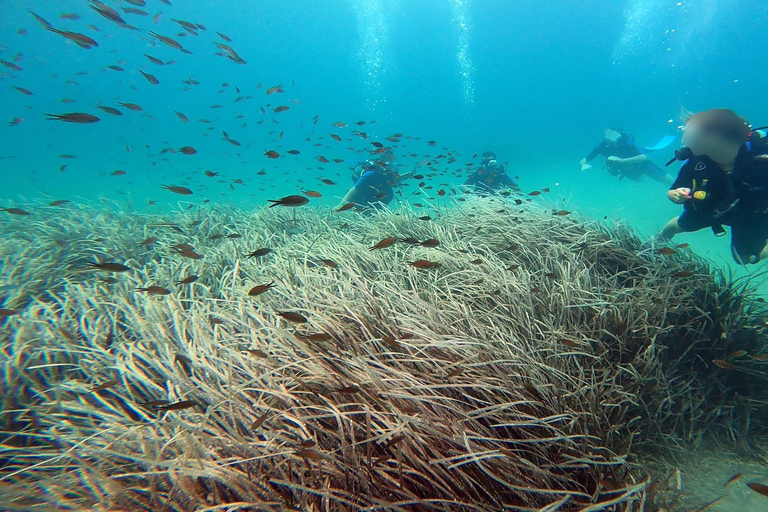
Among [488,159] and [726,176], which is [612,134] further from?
[726,176]

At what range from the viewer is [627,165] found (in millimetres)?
14555

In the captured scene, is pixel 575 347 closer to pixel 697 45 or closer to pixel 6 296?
pixel 6 296

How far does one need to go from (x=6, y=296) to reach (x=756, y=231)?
9.06m

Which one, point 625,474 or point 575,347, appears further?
point 575,347

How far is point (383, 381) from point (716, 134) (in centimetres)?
488

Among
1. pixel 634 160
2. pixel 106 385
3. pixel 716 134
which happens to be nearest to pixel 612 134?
pixel 634 160

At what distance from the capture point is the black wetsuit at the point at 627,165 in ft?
48.2

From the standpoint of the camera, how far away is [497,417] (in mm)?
1573

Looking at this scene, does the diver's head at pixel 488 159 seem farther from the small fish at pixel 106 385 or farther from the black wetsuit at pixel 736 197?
the small fish at pixel 106 385

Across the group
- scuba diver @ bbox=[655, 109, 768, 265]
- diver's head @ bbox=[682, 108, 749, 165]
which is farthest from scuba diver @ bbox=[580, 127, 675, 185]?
diver's head @ bbox=[682, 108, 749, 165]

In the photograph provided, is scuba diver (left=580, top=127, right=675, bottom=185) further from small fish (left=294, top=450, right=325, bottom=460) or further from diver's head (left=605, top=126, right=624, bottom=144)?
small fish (left=294, top=450, right=325, bottom=460)

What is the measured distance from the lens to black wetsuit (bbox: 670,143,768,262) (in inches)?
145

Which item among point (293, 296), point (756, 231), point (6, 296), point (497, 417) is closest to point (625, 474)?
point (497, 417)

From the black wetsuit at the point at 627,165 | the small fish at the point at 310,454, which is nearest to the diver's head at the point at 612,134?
the black wetsuit at the point at 627,165
